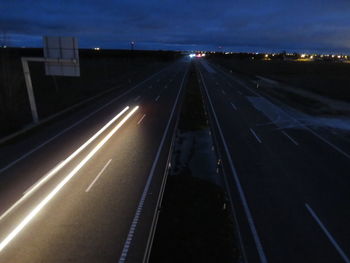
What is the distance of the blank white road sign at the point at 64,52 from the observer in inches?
993

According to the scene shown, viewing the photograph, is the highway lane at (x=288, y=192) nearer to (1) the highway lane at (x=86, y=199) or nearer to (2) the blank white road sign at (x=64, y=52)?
(1) the highway lane at (x=86, y=199)

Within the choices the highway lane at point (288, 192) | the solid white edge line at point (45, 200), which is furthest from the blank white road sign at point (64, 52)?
the highway lane at point (288, 192)

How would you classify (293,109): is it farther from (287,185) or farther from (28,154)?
(28,154)

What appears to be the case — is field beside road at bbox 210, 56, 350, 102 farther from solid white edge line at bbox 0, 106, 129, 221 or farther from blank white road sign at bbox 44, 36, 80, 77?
solid white edge line at bbox 0, 106, 129, 221

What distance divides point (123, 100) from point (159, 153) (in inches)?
796

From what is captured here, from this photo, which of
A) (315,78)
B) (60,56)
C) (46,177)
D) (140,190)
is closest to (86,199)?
(140,190)

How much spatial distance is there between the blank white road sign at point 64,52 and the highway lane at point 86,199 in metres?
5.86

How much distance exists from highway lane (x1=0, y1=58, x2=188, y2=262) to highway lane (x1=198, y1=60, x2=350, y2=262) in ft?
12.7

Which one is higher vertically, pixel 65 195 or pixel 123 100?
pixel 65 195

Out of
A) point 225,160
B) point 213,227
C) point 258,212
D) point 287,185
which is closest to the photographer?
point 213,227

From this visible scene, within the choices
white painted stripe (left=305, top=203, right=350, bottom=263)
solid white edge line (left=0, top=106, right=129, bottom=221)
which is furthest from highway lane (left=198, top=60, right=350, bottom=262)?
solid white edge line (left=0, top=106, right=129, bottom=221)

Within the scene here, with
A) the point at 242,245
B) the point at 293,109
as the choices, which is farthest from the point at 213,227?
the point at 293,109

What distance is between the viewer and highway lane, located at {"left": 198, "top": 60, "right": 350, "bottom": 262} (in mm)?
9938

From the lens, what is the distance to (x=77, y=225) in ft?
35.7
